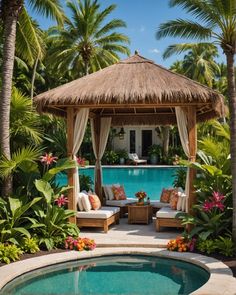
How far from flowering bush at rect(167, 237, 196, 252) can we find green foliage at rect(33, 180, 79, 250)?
1879mm

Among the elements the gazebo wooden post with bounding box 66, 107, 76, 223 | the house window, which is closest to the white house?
the house window

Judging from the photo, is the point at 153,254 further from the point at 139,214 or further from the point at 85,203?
the point at 139,214

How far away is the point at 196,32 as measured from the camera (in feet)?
25.9

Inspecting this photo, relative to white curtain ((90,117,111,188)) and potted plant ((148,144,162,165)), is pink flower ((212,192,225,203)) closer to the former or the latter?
white curtain ((90,117,111,188))

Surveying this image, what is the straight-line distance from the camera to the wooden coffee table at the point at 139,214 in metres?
10.2

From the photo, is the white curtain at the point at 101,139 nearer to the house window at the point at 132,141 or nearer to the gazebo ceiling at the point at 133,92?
the gazebo ceiling at the point at 133,92

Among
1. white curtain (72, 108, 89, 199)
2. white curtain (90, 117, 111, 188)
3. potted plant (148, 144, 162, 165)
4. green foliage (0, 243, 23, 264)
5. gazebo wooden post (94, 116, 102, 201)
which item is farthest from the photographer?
potted plant (148, 144, 162, 165)

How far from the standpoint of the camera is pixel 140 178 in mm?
22672

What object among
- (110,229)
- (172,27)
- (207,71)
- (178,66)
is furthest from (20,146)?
(178,66)

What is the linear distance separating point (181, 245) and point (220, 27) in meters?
3.99

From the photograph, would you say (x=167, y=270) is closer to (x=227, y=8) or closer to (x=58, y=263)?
(x=58, y=263)

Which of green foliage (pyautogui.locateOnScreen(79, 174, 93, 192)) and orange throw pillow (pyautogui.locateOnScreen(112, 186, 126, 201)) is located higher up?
green foliage (pyautogui.locateOnScreen(79, 174, 93, 192))

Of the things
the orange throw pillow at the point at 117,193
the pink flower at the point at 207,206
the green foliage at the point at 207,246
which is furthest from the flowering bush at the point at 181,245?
the orange throw pillow at the point at 117,193

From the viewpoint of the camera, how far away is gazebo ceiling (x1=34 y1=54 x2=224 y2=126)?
341 inches
